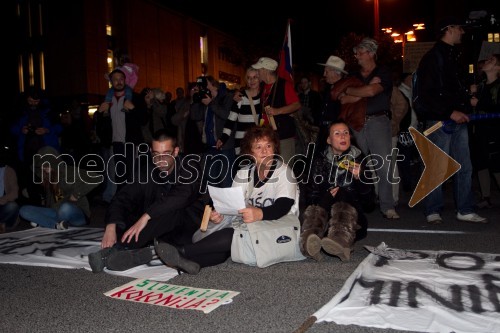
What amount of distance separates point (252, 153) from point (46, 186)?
347 cm

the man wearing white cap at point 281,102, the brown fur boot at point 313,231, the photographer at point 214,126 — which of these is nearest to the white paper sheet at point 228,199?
the brown fur boot at point 313,231

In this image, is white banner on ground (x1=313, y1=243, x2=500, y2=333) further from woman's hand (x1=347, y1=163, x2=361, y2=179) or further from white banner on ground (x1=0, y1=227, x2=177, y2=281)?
white banner on ground (x1=0, y1=227, x2=177, y2=281)

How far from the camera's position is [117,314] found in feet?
10.8

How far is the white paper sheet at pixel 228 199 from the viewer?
409 cm

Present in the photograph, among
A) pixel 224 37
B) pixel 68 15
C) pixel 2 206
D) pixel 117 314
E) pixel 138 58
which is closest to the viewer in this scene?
pixel 117 314

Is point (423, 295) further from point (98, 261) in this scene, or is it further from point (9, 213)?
point (9, 213)

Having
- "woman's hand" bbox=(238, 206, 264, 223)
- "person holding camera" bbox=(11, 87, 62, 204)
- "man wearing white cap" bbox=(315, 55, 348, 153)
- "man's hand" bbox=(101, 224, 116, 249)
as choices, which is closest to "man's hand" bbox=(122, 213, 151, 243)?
"man's hand" bbox=(101, 224, 116, 249)

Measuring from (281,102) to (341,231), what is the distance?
2831 mm

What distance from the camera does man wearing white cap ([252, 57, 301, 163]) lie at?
6.70 metres

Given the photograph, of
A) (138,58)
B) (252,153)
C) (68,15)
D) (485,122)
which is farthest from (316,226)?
(138,58)

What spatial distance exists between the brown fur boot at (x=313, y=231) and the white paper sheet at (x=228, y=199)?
0.57 meters

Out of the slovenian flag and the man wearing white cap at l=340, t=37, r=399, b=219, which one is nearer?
the man wearing white cap at l=340, t=37, r=399, b=219

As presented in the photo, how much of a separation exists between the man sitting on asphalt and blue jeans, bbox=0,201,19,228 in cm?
268

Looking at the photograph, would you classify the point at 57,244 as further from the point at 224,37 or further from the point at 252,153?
the point at 224,37
